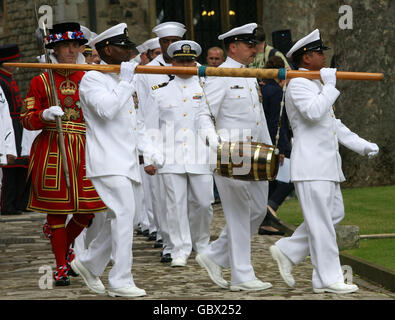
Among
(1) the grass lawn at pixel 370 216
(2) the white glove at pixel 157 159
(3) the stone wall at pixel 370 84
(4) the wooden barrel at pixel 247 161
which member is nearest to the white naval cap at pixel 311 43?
(4) the wooden barrel at pixel 247 161

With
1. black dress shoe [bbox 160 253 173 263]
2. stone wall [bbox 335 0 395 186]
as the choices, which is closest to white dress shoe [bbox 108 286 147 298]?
black dress shoe [bbox 160 253 173 263]

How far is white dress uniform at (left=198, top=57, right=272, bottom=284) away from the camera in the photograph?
7918 mm

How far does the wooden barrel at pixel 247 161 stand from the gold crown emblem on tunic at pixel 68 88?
5.70 feet

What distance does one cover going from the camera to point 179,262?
9.62m

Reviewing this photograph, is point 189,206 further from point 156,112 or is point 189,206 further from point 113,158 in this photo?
point 113,158

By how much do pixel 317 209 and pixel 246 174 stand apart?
0.67 meters

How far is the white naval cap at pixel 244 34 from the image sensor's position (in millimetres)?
8133

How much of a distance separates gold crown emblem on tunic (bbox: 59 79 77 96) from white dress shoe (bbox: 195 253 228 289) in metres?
1.79

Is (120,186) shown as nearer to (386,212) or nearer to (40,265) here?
(40,265)

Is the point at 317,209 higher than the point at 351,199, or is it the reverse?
the point at 317,209

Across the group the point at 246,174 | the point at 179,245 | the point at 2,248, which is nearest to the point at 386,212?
the point at 179,245

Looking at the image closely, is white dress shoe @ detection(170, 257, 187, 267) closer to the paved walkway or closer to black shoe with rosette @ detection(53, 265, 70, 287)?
the paved walkway

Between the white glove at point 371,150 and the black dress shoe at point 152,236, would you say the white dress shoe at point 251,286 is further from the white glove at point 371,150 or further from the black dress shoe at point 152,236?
the black dress shoe at point 152,236

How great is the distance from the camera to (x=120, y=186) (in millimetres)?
7539
